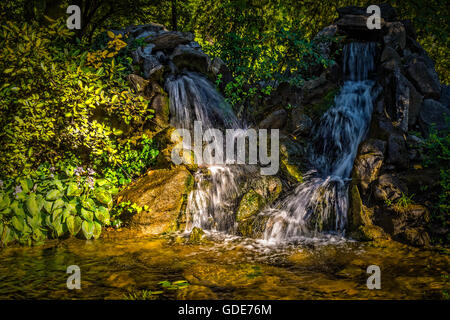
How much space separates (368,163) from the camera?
5.86 metres

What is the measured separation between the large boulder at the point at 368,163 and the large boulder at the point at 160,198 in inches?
145

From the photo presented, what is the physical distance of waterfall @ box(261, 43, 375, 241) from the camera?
5602 mm

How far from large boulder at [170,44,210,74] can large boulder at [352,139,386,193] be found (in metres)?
5.29

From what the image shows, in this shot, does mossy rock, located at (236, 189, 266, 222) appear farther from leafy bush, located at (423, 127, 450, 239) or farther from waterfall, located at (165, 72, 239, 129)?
leafy bush, located at (423, 127, 450, 239)

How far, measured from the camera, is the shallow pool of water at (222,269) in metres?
3.25

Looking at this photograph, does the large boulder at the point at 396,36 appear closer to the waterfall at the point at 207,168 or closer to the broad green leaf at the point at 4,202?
the waterfall at the point at 207,168

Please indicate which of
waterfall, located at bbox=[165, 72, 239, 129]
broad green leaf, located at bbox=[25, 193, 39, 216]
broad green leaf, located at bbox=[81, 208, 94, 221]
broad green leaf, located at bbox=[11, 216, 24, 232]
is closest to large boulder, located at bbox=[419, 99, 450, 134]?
waterfall, located at bbox=[165, 72, 239, 129]

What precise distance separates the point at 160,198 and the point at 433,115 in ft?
24.3

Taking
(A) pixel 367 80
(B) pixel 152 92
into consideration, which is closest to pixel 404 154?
(A) pixel 367 80

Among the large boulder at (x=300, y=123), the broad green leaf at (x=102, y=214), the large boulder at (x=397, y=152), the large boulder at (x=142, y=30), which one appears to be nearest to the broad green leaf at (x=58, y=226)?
the broad green leaf at (x=102, y=214)

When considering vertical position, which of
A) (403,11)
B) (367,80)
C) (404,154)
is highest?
(403,11)

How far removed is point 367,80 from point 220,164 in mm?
5823

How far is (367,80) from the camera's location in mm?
8898
